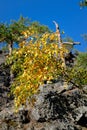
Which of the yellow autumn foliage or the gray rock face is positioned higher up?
the yellow autumn foliage

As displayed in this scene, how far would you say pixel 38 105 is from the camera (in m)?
25.5

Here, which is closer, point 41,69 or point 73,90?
point 41,69

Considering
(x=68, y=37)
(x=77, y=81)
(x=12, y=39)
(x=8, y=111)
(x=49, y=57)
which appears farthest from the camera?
(x=68, y=37)

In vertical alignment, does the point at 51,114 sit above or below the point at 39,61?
below

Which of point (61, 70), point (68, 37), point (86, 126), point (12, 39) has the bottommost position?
point (86, 126)

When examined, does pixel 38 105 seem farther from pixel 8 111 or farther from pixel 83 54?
pixel 83 54

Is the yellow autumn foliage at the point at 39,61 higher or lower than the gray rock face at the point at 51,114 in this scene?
higher

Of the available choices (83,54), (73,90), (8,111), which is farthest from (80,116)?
(83,54)

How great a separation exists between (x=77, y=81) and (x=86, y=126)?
5.59 meters

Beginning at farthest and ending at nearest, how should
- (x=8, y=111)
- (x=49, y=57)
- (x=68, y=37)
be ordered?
(x=68, y=37) < (x=8, y=111) < (x=49, y=57)

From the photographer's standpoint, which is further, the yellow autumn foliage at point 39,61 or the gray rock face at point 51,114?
the gray rock face at point 51,114

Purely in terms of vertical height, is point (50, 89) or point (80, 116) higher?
point (50, 89)

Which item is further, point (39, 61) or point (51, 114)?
point (51, 114)

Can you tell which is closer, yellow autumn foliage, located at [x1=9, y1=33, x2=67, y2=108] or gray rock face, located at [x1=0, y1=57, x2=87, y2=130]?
yellow autumn foliage, located at [x1=9, y1=33, x2=67, y2=108]
